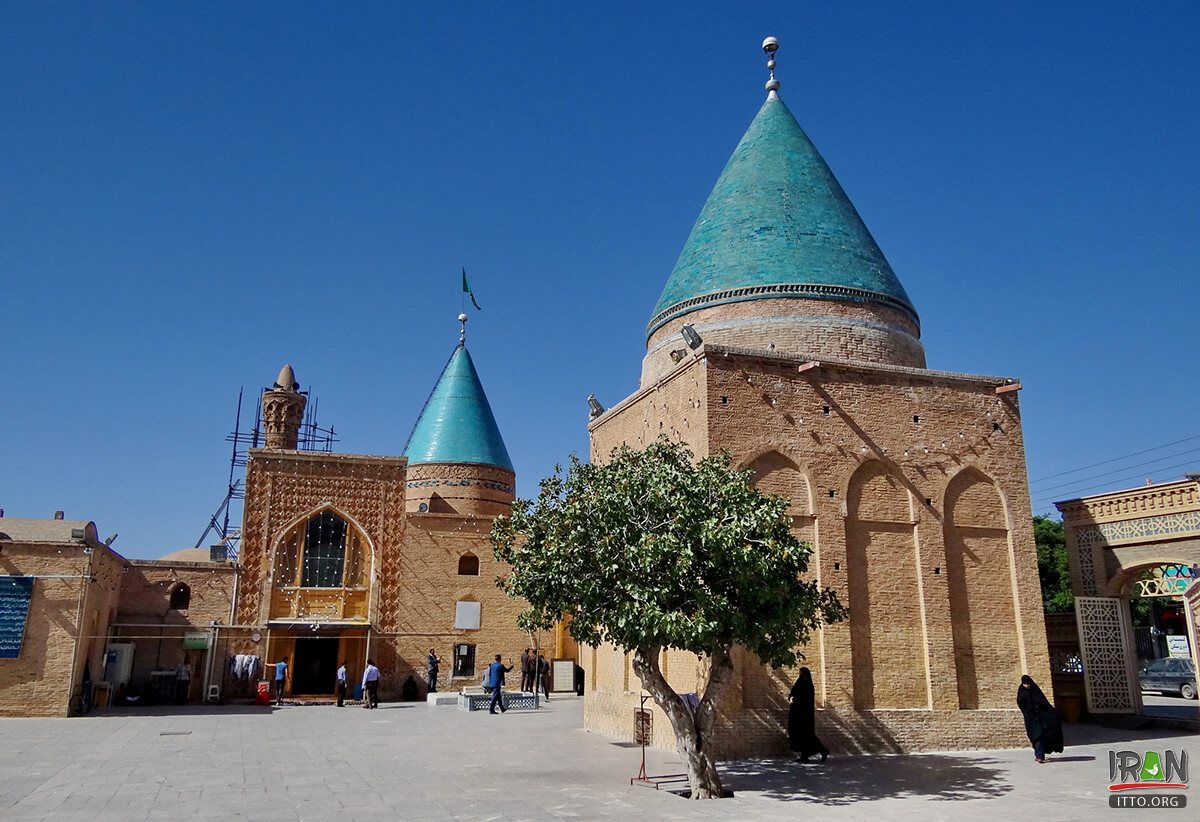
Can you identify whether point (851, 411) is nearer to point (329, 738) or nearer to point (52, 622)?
point (329, 738)

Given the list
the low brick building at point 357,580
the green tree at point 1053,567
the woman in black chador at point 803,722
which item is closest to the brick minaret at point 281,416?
the low brick building at point 357,580

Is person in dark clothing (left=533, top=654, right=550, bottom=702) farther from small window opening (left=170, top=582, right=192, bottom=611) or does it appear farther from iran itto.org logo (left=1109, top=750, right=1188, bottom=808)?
iran itto.org logo (left=1109, top=750, right=1188, bottom=808)

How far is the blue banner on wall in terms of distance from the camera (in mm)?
15211

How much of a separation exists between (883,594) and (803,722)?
2.20 meters

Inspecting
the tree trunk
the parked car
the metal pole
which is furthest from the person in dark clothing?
the parked car

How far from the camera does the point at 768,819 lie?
7.28 metres

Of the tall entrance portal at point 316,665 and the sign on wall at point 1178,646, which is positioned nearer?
the tall entrance portal at point 316,665

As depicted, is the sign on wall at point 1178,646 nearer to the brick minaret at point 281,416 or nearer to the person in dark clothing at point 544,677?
the person in dark clothing at point 544,677

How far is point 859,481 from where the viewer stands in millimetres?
12062

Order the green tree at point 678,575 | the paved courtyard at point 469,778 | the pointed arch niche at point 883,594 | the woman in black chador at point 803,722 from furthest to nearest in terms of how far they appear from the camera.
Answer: the pointed arch niche at point 883,594 → the woman in black chador at point 803,722 → the green tree at point 678,575 → the paved courtyard at point 469,778

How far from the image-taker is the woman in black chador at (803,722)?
10.3 metres

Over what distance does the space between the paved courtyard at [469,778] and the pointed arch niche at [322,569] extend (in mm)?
6471

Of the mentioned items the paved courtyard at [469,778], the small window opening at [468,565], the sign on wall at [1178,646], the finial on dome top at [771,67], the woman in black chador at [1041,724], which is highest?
the finial on dome top at [771,67]

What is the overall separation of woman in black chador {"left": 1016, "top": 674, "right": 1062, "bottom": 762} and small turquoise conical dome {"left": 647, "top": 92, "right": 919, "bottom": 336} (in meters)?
5.98
